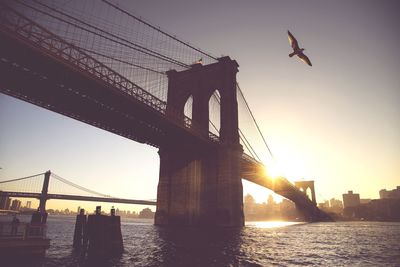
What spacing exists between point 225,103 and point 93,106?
2176cm

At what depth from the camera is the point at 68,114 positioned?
28.6 metres

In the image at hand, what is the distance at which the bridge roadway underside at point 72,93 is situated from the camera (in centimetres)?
2008

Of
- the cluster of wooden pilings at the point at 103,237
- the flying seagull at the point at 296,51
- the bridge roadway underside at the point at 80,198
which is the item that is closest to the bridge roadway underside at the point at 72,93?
the cluster of wooden pilings at the point at 103,237

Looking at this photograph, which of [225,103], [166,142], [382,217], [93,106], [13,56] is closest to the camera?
[13,56]

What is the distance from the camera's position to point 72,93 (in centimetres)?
2534

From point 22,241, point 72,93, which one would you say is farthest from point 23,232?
point 72,93

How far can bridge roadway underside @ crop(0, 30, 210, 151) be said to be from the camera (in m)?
20.1

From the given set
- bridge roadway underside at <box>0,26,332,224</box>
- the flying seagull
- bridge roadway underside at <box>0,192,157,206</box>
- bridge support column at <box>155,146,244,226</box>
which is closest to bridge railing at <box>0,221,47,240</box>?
bridge roadway underside at <box>0,26,332,224</box>

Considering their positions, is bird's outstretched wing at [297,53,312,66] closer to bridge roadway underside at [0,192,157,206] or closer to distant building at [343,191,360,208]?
bridge roadway underside at [0,192,157,206]

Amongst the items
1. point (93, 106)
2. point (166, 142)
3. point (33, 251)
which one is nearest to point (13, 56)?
point (93, 106)

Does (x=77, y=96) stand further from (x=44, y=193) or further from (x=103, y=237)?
(x=44, y=193)

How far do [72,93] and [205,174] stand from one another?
2178 cm

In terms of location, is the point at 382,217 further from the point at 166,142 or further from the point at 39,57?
the point at 39,57

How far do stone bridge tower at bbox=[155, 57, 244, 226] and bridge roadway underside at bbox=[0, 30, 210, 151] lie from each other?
627cm
